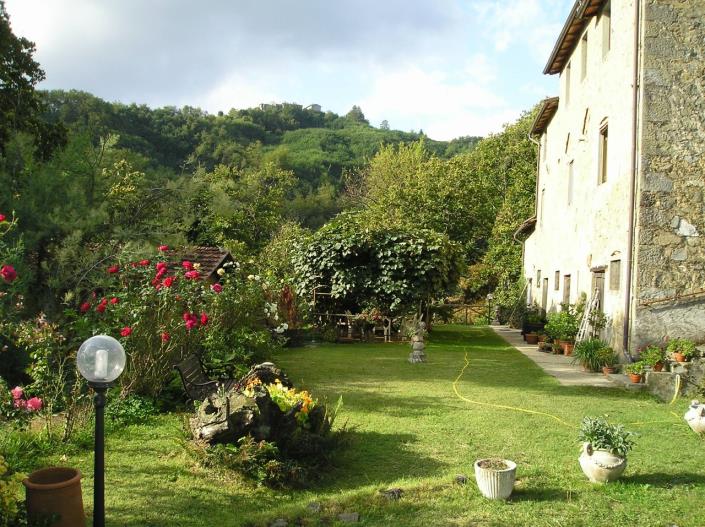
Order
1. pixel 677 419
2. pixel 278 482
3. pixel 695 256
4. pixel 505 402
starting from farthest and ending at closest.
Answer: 1. pixel 695 256
2. pixel 505 402
3. pixel 677 419
4. pixel 278 482

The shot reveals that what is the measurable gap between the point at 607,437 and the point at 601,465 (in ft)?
0.83

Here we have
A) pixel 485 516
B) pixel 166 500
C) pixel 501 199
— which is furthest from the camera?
pixel 501 199

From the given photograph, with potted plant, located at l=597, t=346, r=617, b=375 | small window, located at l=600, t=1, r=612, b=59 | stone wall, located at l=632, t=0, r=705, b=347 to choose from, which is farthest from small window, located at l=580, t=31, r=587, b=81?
potted plant, located at l=597, t=346, r=617, b=375

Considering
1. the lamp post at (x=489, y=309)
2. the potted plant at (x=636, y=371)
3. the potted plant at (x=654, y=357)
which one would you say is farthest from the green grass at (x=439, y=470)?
the lamp post at (x=489, y=309)

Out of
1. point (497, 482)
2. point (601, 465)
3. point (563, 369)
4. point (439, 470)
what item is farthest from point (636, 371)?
point (497, 482)

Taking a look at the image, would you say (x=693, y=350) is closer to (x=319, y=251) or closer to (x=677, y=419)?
(x=677, y=419)

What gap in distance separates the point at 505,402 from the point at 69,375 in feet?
20.8

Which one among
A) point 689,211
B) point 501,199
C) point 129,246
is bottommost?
point 129,246

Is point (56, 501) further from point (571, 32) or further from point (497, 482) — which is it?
point (571, 32)

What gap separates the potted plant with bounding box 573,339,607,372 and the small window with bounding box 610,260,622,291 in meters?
1.14

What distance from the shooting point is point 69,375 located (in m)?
8.30

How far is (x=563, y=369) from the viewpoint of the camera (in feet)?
39.5

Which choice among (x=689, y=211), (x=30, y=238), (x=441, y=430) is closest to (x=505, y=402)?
(x=441, y=430)

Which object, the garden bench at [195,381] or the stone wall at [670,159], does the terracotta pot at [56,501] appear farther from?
the stone wall at [670,159]
